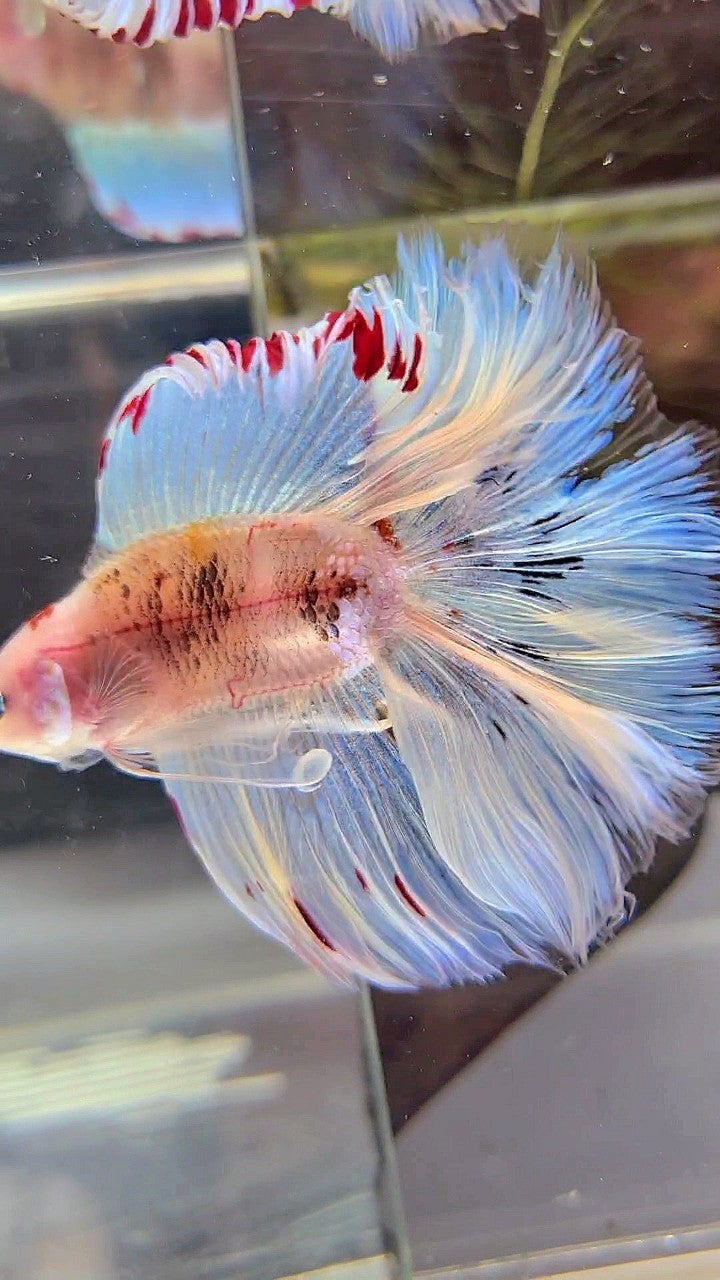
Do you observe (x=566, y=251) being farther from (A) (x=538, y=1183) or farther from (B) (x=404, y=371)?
(A) (x=538, y=1183)

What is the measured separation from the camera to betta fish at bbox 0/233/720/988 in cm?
54

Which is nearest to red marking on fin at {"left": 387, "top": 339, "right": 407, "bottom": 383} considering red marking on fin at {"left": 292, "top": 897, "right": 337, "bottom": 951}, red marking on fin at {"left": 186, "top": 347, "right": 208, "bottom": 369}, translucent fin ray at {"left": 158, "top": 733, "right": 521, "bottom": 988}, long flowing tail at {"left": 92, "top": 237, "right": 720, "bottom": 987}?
long flowing tail at {"left": 92, "top": 237, "right": 720, "bottom": 987}

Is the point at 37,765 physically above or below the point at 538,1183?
above

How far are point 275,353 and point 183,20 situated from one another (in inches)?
12.2

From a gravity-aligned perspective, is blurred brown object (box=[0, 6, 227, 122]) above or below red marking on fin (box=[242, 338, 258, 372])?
above

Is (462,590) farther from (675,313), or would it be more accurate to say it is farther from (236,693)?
(675,313)

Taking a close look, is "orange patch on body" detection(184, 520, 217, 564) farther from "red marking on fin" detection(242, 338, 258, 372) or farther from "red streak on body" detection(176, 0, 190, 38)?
"red streak on body" detection(176, 0, 190, 38)

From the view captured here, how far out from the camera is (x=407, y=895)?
601 mm

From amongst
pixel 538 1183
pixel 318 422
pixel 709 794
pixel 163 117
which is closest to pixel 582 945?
pixel 709 794

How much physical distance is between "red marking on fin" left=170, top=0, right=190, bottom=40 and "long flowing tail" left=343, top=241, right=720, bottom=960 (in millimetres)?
283

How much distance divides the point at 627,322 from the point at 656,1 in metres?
0.24

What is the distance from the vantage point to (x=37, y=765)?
0.72 meters

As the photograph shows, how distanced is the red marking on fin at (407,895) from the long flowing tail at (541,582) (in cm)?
3

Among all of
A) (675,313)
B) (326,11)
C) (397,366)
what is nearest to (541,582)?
(397,366)
